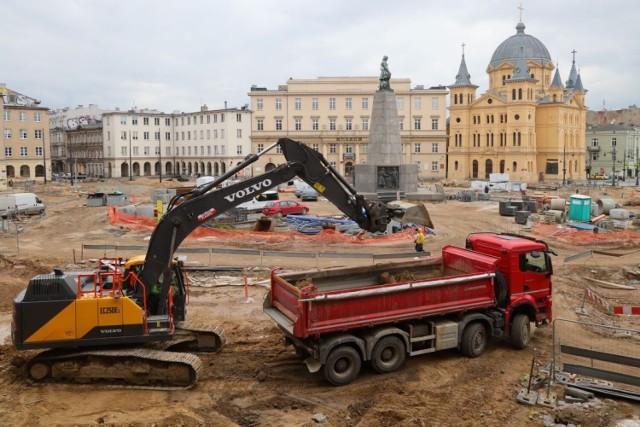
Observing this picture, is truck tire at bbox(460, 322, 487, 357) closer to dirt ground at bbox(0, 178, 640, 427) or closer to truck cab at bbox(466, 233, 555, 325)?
dirt ground at bbox(0, 178, 640, 427)

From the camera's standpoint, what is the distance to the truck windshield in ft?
43.2

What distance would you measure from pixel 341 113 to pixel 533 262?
2943 inches

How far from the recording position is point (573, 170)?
88.4 m

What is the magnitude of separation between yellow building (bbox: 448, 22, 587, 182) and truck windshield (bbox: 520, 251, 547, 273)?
7306cm

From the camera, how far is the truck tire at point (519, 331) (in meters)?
13.1

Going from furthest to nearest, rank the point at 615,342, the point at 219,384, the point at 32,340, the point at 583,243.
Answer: the point at 583,243 < the point at 615,342 < the point at 219,384 < the point at 32,340

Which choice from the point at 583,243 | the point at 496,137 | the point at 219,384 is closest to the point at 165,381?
the point at 219,384

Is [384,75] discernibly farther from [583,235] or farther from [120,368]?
[120,368]

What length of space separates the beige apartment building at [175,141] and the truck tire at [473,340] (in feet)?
257

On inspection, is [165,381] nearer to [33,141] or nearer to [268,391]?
[268,391]

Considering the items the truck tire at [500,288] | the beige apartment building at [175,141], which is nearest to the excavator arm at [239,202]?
the truck tire at [500,288]

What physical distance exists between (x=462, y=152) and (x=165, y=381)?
8193 cm

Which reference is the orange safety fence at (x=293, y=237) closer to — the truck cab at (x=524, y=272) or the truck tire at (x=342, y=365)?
the truck cab at (x=524, y=272)

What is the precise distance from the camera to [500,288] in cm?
1295
